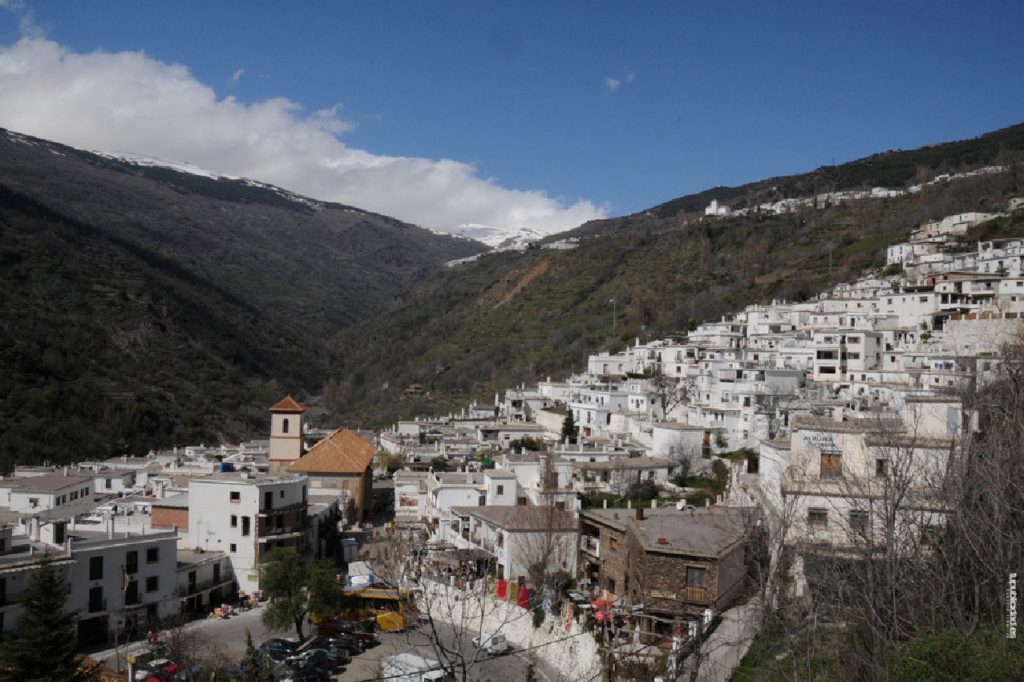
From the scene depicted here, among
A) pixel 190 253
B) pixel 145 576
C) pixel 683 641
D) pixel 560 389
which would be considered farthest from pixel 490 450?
pixel 190 253

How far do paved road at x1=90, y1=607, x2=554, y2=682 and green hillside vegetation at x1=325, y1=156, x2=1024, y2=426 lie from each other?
41.3 m

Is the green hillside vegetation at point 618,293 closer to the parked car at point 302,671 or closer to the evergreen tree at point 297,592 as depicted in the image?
the evergreen tree at point 297,592

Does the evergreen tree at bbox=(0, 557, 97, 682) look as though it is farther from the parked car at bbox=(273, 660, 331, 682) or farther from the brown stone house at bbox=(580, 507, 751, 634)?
the brown stone house at bbox=(580, 507, 751, 634)

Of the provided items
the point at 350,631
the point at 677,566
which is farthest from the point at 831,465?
the point at 350,631

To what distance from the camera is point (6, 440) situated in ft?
168

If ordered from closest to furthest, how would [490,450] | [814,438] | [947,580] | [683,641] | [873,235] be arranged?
[947,580]
[683,641]
[814,438]
[490,450]
[873,235]

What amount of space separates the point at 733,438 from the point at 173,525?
19.7 m

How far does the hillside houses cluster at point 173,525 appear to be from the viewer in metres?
22.6

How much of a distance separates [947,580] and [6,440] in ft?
170

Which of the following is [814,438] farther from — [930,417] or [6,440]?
[6,440]

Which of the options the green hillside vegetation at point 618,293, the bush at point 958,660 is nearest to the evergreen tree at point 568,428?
the green hillside vegetation at point 618,293

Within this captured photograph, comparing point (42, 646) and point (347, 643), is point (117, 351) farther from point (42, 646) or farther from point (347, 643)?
point (42, 646)

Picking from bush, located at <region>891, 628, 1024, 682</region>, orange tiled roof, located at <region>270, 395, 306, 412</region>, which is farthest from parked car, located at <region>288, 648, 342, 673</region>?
orange tiled roof, located at <region>270, 395, 306, 412</region>

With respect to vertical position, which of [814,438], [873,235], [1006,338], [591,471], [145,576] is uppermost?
[873,235]
